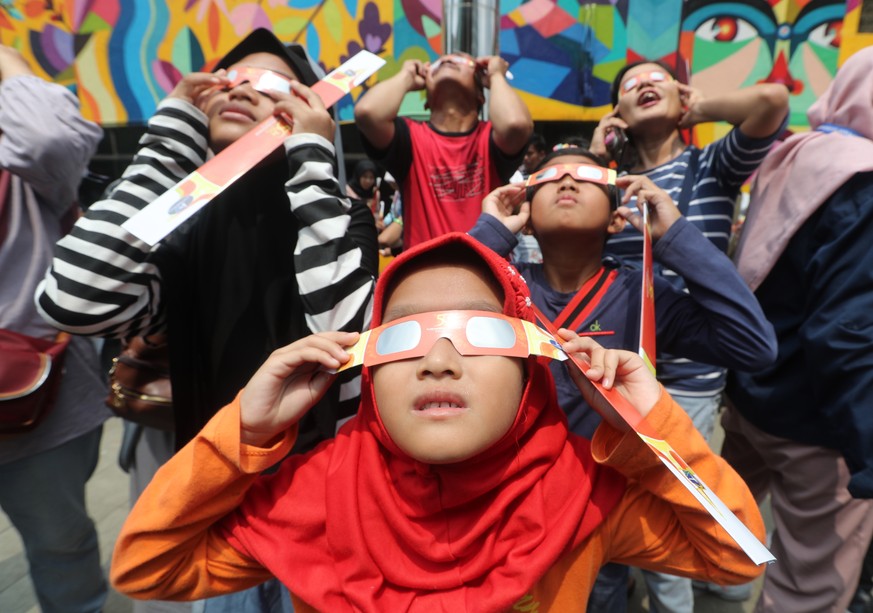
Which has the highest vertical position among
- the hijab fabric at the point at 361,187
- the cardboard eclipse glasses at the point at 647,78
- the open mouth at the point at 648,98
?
the cardboard eclipse glasses at the point at 647,78

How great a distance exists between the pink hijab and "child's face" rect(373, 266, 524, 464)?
1.13m

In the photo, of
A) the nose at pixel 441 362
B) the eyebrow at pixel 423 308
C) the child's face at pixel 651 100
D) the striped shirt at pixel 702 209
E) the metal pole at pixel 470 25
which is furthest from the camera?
the metal pole at pixel 470 25

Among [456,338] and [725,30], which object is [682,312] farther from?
[725,30]

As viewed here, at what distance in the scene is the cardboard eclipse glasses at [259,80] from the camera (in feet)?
4.73

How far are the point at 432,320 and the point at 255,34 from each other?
1.12 metres

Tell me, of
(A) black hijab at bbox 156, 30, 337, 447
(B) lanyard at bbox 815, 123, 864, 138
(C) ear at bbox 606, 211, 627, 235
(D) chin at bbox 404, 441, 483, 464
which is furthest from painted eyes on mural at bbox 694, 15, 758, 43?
(D) chin at bbox 404, 441, 483, 464

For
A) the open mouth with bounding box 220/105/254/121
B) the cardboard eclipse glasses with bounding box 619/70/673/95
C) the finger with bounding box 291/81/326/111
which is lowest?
the cardboard eclipse glasses with bounding box 619/70/673/95

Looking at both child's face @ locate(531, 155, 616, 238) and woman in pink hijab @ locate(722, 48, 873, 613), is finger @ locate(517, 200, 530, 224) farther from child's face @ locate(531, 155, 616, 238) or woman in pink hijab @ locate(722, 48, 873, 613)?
woman in pink hijab @ locate(722, 48, 873, 613)

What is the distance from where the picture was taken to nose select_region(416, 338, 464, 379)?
36.7 inches

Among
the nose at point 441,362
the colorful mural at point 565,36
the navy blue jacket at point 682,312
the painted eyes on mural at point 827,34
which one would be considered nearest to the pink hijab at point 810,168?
the navy blue jacket at point 682,312

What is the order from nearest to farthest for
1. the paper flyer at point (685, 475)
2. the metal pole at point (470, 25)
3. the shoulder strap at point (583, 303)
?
the paper flyer at point (685, 475) < the shoulder strap at point (583, 303) < the metal pole at point (470, 25)

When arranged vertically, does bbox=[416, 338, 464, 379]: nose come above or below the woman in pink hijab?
above

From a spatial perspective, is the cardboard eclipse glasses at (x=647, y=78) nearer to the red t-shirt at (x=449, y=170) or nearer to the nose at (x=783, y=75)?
the red t-shirt at (x=449, y=170)

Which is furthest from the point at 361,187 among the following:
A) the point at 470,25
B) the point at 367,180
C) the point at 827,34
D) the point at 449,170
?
the point at 827,34
